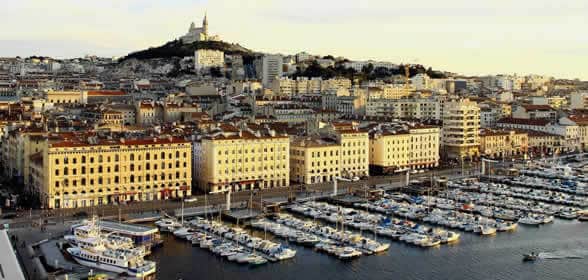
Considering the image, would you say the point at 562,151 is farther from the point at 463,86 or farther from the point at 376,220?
the point at 463,86

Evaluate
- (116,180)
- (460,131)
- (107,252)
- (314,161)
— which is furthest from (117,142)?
(460,131)

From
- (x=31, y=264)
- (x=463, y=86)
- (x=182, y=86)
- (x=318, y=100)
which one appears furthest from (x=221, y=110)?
(x=463, y=86)

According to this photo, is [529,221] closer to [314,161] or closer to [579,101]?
[314,161]

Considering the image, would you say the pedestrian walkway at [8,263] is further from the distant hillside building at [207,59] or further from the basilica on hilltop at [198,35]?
the basilica on hilltop at [198,35]

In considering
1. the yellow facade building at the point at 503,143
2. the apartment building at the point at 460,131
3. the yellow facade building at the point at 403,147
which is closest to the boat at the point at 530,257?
the yellow facade building at the point at 403,147

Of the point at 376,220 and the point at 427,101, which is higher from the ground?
the point at 427,101

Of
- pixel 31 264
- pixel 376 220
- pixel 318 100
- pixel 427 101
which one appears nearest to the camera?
pixel 31 264
